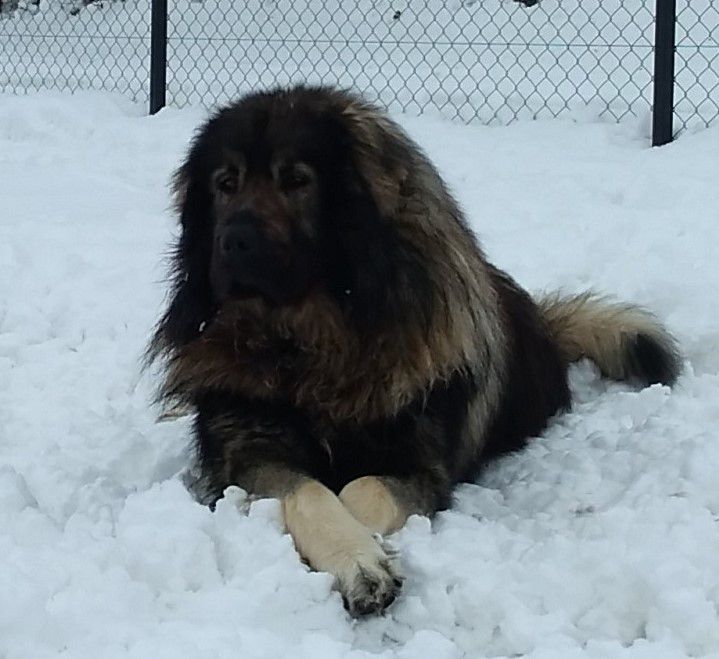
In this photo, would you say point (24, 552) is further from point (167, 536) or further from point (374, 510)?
point (374, 510)

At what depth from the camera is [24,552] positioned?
282cm

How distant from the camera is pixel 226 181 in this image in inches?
132

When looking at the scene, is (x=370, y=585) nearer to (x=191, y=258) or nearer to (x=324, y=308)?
(x=324, y=308)

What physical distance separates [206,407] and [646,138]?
455 cm

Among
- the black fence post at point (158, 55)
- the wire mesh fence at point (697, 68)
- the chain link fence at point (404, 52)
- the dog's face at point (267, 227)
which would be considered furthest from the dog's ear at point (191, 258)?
the black fence post at point (158, 55)

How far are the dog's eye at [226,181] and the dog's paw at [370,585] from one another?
115 centimetres

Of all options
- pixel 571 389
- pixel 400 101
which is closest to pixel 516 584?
pixel 571 389

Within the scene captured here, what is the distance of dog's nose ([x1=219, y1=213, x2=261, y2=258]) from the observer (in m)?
3.09

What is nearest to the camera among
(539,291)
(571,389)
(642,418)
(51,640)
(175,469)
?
(51,640)

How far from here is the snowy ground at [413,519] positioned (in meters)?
2.49

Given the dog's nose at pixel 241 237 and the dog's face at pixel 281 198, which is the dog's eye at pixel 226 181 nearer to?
the dog's face at pixel 281 198

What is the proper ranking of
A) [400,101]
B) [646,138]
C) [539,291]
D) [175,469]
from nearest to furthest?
[175,469]
[539,291]
[646,138]
[400,101]

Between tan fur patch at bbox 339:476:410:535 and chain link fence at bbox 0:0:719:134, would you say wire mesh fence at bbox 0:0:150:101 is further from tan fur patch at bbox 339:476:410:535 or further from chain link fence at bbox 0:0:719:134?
tan fur patch at bbox 339:476:410:535

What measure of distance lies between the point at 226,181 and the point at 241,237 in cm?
34
